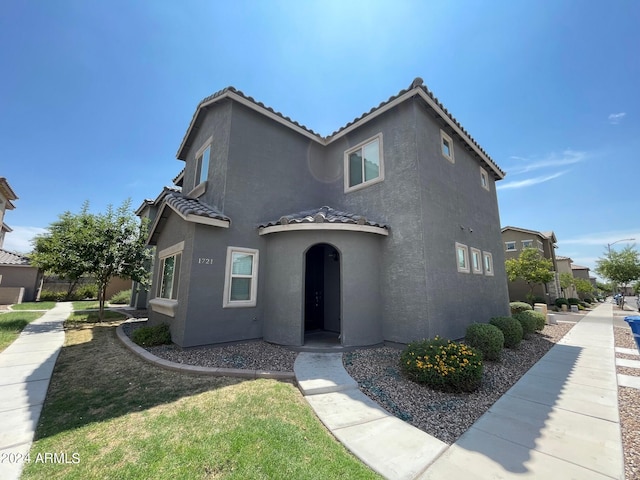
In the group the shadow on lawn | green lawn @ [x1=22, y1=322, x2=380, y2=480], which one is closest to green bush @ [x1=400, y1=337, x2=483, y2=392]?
green lawn @ [x1=22, y1=322, x2=380, y2=480]

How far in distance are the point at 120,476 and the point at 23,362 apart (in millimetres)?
6939

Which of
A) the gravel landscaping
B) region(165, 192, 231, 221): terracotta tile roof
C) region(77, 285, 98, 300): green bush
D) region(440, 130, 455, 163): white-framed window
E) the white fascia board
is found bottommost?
the gravel landscaping

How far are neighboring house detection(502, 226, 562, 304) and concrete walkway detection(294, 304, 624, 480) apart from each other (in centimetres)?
2886

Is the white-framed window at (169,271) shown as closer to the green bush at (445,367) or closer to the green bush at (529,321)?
the green bush at (445,367)

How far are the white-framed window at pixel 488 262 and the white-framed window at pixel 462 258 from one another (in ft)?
6.20

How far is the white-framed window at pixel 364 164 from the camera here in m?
9.61

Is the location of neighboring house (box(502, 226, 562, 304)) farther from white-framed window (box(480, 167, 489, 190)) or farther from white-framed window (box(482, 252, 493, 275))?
white-framed window (box(482, 252, 493, 275))

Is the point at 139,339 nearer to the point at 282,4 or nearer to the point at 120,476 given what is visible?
the point at 120,476

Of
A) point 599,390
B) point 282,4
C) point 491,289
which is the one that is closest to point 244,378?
point 599,390

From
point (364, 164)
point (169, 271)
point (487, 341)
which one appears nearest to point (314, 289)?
point (364, 164)

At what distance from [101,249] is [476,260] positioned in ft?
57.9

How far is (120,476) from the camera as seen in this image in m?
2.83

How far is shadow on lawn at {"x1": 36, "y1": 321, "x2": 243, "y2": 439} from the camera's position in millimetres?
4188

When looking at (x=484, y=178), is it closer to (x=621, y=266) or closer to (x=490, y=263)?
(x=490, y=263)
